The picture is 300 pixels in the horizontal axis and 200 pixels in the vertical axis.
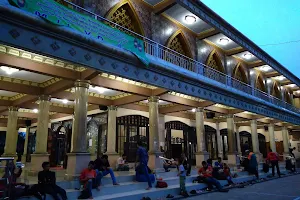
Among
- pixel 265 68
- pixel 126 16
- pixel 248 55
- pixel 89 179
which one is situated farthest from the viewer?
pixel 265 68

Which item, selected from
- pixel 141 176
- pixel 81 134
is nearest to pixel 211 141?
pixel 141 176

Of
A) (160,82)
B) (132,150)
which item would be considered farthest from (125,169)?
(160,82)

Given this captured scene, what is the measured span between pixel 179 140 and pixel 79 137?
11525mm

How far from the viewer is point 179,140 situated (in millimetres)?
18672

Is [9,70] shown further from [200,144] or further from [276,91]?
[276,91]

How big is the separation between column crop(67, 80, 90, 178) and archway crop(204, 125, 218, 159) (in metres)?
14.7

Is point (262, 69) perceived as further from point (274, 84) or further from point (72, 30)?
point (72, 30)

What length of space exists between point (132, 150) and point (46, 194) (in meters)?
8.87

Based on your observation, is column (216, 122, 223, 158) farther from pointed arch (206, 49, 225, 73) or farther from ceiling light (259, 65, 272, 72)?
pointed arch (206, 49, 225, 73)

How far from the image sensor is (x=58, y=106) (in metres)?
15.1

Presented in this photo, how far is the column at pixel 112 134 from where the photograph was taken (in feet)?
Answer: 43.2

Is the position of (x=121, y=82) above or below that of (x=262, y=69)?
below

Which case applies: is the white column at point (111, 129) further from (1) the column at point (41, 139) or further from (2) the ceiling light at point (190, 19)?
(2) the ceiling light at point (190, 19)

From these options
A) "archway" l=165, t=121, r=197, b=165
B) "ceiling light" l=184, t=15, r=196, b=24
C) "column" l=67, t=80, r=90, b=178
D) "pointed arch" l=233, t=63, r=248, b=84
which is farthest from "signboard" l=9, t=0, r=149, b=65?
"pointed arch" l=233, t=63, r=248, b=84
